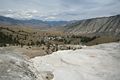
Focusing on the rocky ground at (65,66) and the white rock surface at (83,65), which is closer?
the rocky ground at (65,66)

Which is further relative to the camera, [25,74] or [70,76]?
[70,76]

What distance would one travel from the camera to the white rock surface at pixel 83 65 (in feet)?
41.3

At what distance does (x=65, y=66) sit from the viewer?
13.7 meters

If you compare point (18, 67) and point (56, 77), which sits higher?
point (18, 67)

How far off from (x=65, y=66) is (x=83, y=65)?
3.69ft

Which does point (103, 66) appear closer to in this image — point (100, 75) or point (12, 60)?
point (100, 75)

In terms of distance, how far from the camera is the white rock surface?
1259 cm

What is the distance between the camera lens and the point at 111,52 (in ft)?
51.1

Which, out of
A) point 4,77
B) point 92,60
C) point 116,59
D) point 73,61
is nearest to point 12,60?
point 4,77

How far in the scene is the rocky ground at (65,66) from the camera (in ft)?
36.8

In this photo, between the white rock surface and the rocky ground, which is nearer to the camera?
the rocky ground

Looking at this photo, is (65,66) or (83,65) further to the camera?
(83,65)

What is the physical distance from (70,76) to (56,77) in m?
0.77

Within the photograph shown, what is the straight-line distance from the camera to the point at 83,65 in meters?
14.0
